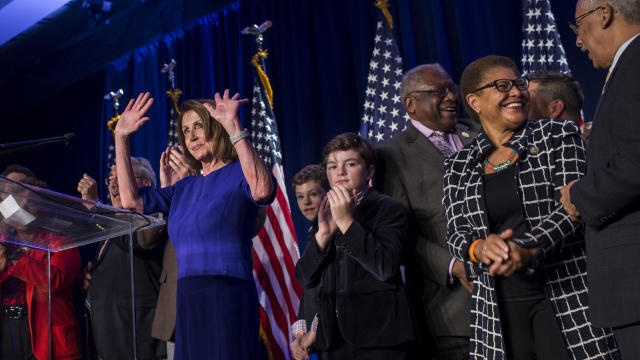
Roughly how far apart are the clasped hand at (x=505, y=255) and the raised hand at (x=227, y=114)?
3.52ft

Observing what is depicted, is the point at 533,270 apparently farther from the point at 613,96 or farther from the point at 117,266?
the point at 117,266

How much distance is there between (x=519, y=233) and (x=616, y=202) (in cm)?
44

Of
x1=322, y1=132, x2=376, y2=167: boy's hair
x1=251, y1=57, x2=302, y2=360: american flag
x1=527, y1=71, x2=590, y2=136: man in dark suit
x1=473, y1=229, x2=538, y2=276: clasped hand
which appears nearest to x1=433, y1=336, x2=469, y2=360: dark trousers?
x1=473, y1=229, x2=538, y2=276: clasped hand

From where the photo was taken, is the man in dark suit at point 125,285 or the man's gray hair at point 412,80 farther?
the man in dark suit at point 125,285

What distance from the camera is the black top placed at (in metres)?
1.90

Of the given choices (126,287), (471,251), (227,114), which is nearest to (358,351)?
(471,251)

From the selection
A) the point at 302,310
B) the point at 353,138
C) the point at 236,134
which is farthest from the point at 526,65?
the point at 236,134

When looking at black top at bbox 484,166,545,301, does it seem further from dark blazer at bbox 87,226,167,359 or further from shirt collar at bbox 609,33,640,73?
dark blazer at bbox 87,226,167,359

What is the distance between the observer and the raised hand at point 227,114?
238 centimetres

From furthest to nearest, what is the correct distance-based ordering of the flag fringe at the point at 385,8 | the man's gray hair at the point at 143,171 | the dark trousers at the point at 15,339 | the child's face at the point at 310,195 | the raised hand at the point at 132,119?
the flag fringe at the point at 385,8 → the man's gray hair at the point at 143,171 → the child's face at the point at 310,195 → the raised hand at the point at 132,119 → the dark trousers at the point at 15,339

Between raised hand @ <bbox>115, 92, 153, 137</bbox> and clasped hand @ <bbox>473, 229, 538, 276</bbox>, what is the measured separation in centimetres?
159

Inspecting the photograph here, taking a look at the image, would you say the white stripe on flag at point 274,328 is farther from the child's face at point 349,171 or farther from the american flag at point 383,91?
the child's face at point 349,171

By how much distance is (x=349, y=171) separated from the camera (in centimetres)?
282

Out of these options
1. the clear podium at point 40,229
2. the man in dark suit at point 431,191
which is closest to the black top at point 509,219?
the man in dark suit at point 431,191
